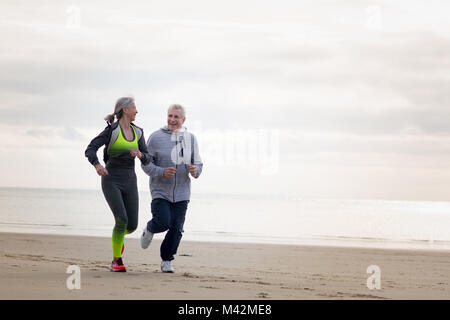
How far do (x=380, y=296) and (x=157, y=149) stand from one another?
3126 millimetres

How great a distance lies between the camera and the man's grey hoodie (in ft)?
25.4

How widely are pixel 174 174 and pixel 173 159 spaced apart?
0.24m

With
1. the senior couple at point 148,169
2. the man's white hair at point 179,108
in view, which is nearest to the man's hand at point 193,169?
the senior couple at point 148,169

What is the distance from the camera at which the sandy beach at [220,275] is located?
6.29m

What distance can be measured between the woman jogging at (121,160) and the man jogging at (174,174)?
0.25 m

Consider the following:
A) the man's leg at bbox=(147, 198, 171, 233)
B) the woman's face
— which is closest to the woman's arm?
the woman's face

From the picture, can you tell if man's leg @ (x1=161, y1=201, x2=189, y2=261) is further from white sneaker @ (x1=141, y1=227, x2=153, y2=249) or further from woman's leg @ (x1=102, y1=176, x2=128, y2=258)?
woman's leg @ (x1=102, y1=176, x2=128, y2=258)

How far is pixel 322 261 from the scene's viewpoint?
1280cm

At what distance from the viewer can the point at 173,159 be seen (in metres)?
7.81

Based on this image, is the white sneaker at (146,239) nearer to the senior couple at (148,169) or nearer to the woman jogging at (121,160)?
the senior couple at (148,169)

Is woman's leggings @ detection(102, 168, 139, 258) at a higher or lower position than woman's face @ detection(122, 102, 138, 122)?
lower

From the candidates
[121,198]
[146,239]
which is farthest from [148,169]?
[146,239]
